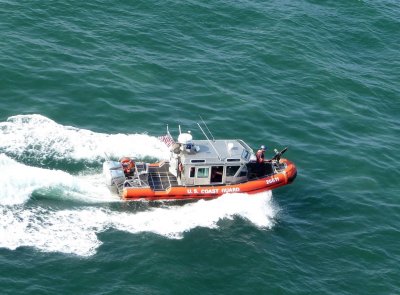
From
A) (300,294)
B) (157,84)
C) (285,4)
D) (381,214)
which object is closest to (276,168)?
(381,214)

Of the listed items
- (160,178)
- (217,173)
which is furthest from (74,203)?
(217,173)

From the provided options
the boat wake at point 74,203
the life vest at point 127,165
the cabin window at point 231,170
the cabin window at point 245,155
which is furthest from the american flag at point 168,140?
the cabin window at point 245,155

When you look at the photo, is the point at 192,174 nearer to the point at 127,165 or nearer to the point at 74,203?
the point at 127,165

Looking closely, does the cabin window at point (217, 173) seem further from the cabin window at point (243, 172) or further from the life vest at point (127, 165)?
the life vest at point (127, 165)

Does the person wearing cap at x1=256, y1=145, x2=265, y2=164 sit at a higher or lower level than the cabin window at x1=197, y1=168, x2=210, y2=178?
higher

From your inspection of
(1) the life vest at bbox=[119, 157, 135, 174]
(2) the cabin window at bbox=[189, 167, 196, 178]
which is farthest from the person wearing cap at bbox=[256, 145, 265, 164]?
(1) the life vest at bbox=[119, 157, 135, 174]

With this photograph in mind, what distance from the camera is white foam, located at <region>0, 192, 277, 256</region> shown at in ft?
110

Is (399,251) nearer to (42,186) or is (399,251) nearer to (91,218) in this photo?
(91,218)

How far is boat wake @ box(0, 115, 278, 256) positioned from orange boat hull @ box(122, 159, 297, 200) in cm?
41

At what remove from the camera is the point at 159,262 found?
3375 cm

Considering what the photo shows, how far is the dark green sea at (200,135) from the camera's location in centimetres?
3388

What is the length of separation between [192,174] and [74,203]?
7307 mm

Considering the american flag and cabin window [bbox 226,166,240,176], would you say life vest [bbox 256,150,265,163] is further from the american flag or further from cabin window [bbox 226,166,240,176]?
the american flag

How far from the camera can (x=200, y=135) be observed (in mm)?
47125
